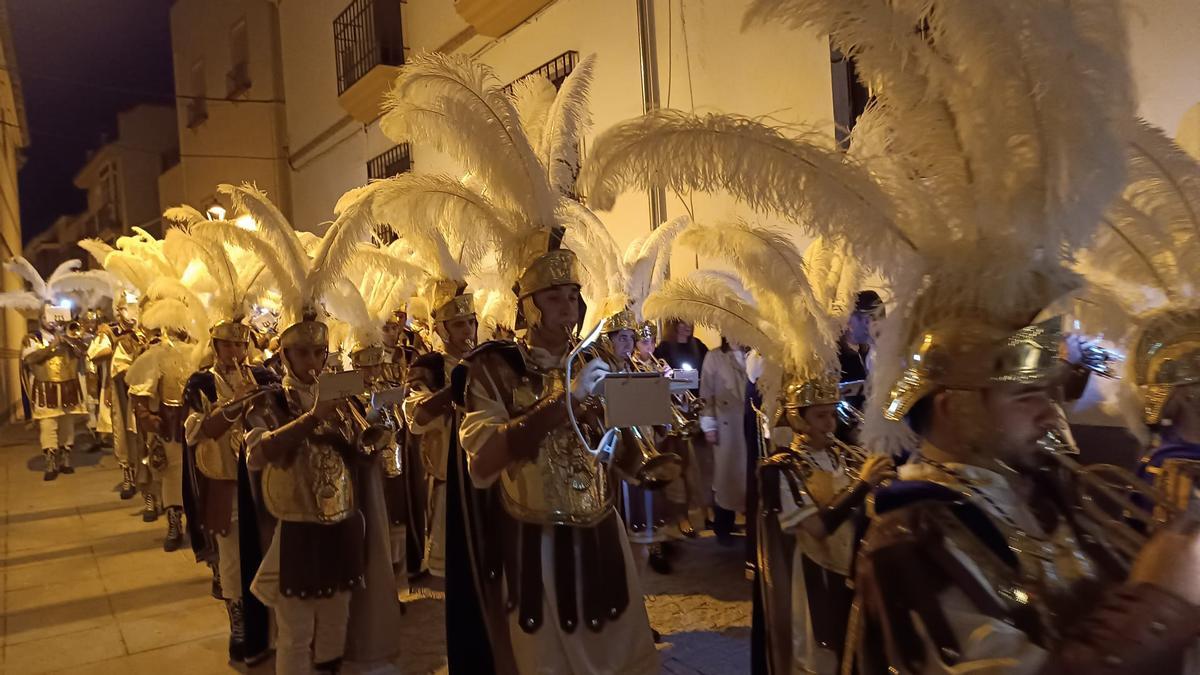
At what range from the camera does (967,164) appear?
1.57 metres

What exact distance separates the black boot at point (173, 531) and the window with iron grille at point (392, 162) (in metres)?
6.48

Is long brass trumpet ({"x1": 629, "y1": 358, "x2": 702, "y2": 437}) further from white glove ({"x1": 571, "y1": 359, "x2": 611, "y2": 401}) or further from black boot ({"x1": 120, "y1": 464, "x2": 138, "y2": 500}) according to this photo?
black boot ({"x1": 120, "y1": 464, "x2": 138, "y2": 500})

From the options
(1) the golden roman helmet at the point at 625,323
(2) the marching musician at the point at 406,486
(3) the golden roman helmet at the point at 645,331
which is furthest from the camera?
(2) the marching musician at the point at 406,486

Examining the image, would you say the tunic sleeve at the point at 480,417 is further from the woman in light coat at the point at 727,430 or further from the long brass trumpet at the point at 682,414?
the woman in light coat at the point at 727,430

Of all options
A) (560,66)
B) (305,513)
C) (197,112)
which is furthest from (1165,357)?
(197,112)

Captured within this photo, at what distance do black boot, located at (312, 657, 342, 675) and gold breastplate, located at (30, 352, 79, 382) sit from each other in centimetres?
964

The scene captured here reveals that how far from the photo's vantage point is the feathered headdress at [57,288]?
458 inches

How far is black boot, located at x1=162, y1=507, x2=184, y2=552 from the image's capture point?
23.2ft

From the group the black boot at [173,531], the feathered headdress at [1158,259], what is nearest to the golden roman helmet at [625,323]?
the feathered headdress at [1158,259]

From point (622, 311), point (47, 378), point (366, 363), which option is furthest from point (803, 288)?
point (47, 378)

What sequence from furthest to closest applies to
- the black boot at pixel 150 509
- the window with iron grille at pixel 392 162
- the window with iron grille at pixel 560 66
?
the window with iron grille at pixel 392 162
the window with iron grille at pixel 560 66
the black boot at pixel 150 509

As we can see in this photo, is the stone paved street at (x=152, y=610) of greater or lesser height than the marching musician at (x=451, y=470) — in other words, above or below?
below

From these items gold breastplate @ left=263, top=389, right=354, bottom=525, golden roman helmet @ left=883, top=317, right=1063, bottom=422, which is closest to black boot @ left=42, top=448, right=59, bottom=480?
→ gold breastplate @ left=263, top=389, right=354, bottom=525

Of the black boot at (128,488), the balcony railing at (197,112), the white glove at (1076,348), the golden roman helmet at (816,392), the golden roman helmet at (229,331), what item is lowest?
the black boot at (128,488)
